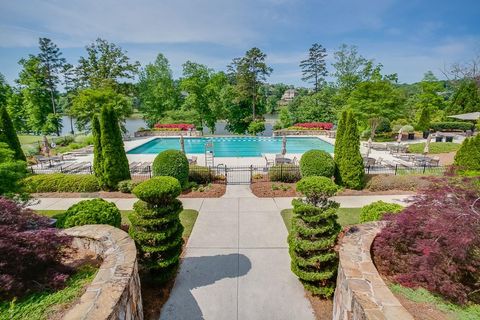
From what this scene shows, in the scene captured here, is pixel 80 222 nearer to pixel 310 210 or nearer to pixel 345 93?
pixel 310 210

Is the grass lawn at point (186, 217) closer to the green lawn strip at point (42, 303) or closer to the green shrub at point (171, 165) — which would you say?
the green shrub at point (171, 165)

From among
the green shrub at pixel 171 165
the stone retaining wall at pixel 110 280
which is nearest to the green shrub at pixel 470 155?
the green shrub at pixel 171 165

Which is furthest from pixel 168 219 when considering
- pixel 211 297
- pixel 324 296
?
pixel 324 296

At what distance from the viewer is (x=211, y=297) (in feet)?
16.2

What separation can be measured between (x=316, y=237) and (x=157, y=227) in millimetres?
3133

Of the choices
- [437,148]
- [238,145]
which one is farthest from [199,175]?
[437,148]

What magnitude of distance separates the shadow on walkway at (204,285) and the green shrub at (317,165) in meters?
5.36

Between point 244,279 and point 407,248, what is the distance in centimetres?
325

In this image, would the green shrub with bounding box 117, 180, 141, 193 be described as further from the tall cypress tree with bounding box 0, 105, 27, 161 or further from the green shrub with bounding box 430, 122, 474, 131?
the green shrub with bounding box 430, 122, 474, 131

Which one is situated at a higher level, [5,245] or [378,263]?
[5,245]

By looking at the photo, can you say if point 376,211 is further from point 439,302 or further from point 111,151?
point 111,151

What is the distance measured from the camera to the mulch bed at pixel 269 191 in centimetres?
1041

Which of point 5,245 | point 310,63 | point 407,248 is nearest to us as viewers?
point 5,245

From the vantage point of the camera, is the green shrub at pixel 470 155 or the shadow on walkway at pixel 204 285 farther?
the green shrub at pixel 470 155
